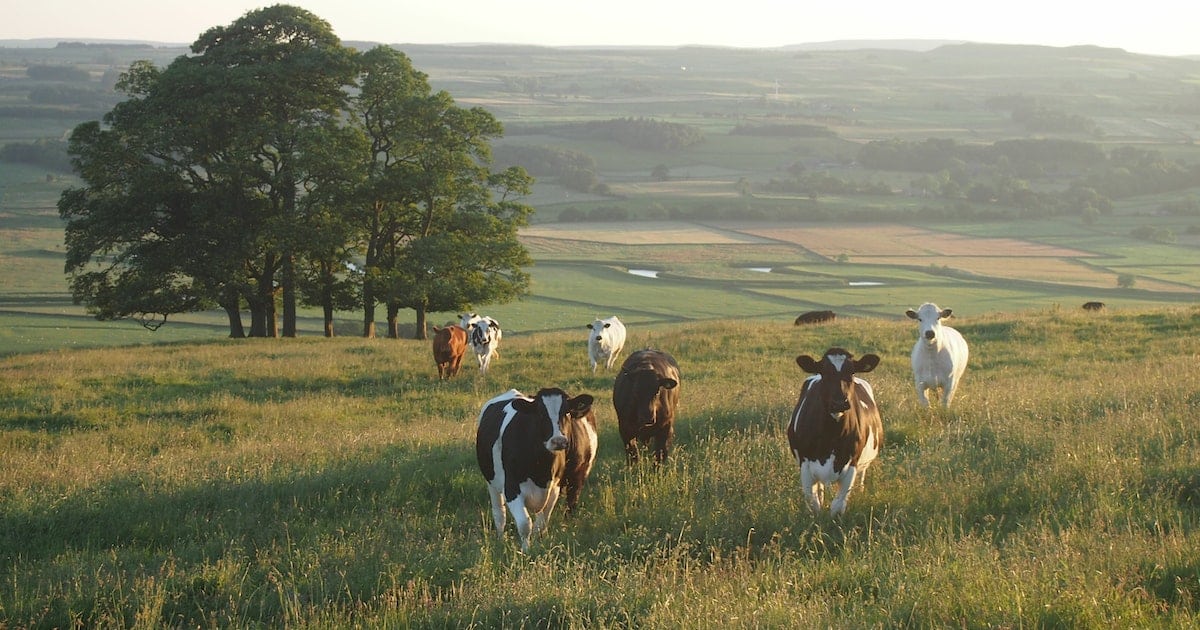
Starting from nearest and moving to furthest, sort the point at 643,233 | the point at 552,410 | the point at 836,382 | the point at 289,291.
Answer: the point at 552,410 < the point at 836,382 < the point at 289,291 < the point at 643,233

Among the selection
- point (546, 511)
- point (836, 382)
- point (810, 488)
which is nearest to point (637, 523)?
point (546, 511)

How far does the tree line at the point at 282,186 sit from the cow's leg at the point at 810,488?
24449 mm

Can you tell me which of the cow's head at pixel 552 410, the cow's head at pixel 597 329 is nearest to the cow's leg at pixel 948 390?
the cow's head at pixel 552 410

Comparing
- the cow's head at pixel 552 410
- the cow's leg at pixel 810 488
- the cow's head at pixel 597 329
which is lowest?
the cow's head at pixel 597 329

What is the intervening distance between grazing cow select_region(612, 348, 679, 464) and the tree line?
853 inches

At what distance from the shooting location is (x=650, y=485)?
1041cm

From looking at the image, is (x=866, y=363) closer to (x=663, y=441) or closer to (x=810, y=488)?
(x=810, y=488)

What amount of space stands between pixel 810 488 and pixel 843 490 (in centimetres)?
31

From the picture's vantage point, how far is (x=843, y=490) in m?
9.84

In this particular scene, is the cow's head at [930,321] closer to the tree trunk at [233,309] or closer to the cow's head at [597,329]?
the cow's head at [597,329]

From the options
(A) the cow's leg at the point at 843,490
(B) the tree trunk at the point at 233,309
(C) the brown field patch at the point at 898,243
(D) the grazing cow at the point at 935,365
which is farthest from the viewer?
(C) the brown field patch at the point at 898,243

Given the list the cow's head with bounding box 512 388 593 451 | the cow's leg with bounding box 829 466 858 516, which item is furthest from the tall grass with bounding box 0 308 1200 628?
the cow's head with bounding box 512 388 593 451

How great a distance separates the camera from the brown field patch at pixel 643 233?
86125mm

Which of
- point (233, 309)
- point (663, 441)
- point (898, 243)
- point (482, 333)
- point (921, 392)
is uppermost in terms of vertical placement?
point (663, 441)
